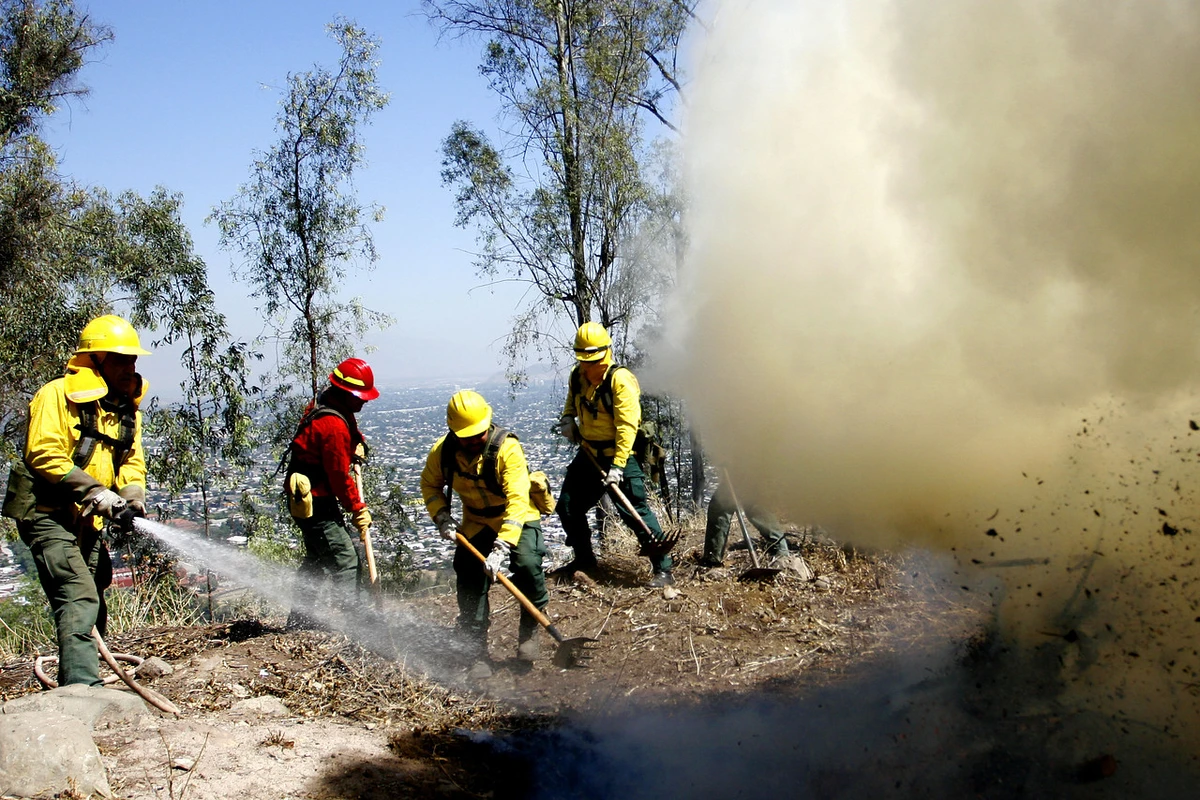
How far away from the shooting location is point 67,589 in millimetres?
4402

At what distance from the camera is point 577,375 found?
22.5 ft

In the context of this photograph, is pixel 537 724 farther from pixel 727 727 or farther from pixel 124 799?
pixel 124 799

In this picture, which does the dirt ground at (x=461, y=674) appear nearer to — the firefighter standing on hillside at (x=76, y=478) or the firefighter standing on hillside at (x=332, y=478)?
the firefighter standing on hillside at (x=332, y=478)

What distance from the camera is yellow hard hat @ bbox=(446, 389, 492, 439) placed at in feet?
16.1

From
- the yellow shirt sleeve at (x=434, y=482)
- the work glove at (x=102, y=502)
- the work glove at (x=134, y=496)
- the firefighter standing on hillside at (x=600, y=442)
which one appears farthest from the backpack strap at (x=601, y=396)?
the work glove at (x=102, y=502)

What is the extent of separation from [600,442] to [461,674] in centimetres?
216

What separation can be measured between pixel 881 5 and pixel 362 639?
524 centimetres

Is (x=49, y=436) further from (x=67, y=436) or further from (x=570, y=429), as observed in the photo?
(x=570, y=429)

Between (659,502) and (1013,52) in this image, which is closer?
(1013,52)

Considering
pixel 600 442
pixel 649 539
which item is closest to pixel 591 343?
pixel 600 442

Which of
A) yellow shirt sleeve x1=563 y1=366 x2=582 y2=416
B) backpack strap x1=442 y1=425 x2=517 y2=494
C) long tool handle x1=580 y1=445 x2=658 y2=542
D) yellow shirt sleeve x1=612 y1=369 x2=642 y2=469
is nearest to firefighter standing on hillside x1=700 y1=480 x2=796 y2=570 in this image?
long tool handle x1=580 y1=445 x2=658 y2=542

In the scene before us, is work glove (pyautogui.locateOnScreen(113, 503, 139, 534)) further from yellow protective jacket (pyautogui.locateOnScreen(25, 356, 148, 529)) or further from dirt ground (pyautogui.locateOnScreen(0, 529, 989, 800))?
dirt ground (pyautogui.locateOnScreen(0, 529, 989, 800))

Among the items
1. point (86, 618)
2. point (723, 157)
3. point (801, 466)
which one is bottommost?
point (86, 618)

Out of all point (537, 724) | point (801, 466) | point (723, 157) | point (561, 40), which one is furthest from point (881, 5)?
point (561, 40)
